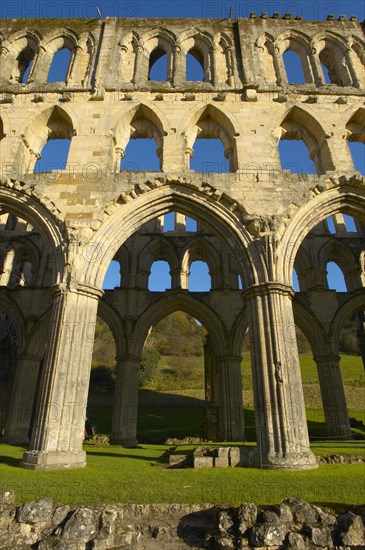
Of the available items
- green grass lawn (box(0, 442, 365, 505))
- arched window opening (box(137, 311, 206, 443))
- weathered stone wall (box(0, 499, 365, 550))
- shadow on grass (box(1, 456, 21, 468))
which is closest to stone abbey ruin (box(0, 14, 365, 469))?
shadow on grass (box(1, 456, 21, 468))

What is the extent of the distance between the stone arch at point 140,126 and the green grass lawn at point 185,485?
381 inches

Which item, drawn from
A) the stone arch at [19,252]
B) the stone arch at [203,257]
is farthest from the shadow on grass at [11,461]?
the stone arch at [203,257]

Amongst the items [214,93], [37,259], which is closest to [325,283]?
[214,93]

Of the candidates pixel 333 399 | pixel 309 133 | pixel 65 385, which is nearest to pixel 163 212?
pixel 65 385

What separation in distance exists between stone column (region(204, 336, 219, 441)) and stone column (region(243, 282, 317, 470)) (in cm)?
882

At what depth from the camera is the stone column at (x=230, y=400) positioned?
14.8 meters

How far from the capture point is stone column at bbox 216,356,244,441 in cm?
1484

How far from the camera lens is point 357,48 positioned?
1524cm

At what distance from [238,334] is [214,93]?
9.79m

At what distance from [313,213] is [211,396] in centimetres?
1161

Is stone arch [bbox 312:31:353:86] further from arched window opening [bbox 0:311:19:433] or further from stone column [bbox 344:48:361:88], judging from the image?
arched window opening [bbox 0:311:19:433]

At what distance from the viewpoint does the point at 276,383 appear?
28.2 feet

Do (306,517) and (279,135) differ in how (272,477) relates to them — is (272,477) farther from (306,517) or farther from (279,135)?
(279,135)

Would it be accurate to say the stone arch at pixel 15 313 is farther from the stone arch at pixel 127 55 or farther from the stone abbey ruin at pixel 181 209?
the stone arch at pixel 127 55
